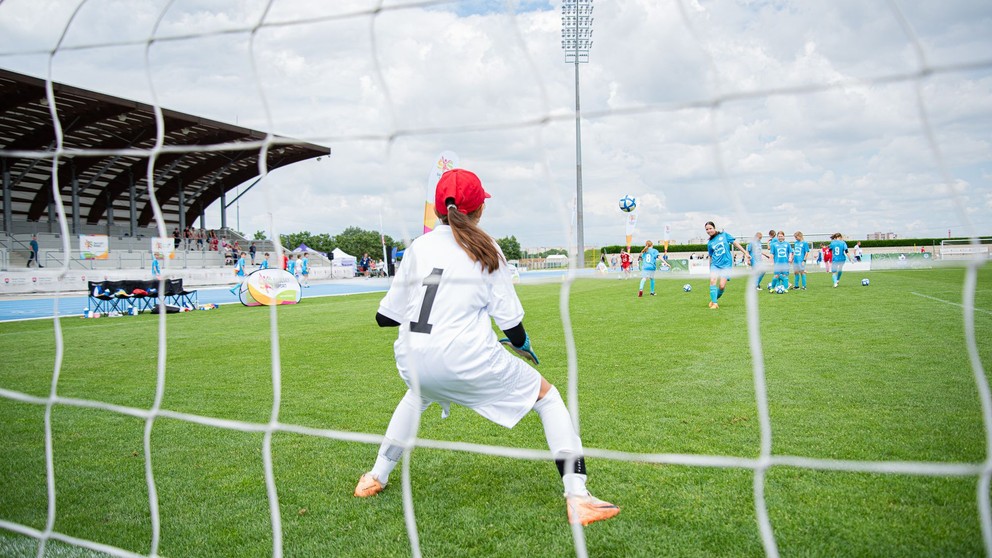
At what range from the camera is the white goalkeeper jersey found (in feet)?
7.82

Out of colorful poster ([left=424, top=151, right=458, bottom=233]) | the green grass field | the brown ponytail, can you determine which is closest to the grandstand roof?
colorful poster ([left=424, top=151, right=458, bottom=233])

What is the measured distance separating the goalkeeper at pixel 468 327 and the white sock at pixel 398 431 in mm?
102

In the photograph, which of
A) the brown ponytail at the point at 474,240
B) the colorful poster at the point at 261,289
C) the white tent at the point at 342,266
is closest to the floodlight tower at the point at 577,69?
the brown ponytail at the point at 474,240

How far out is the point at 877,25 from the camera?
163 centimetres

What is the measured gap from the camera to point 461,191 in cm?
251

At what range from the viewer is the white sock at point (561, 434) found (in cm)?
251

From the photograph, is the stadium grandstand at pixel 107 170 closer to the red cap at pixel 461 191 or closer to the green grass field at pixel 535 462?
the green grass field at pixel 535 462

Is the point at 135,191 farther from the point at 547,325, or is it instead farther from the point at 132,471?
the point at 132,471

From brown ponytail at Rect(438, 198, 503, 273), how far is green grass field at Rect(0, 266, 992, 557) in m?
1.11

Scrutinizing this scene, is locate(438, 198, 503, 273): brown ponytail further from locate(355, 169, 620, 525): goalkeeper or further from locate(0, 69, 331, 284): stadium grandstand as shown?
locate(0, 69, 331, 284): stadium grandstand

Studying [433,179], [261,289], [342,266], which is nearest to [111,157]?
[342,266]

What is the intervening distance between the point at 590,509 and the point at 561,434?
12.6 inches

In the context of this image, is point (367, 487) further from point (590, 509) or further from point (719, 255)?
point (719, 255)

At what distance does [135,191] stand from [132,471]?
41.4m
